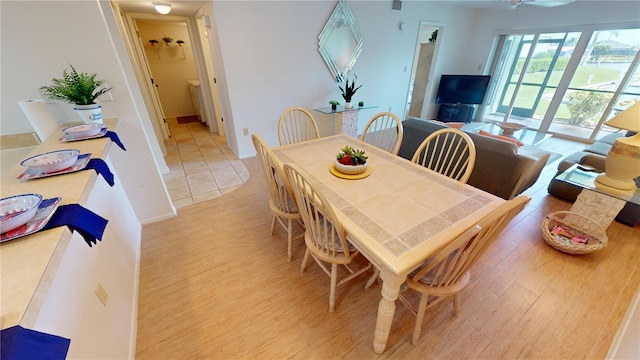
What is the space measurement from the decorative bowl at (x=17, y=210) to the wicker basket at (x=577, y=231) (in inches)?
122

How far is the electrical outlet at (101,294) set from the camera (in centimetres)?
113

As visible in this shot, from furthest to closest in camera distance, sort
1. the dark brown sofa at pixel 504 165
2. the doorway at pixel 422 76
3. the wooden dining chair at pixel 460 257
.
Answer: the doorway at pixel 422 76 < the dark brown sofa at pixel 504 165 < the wooden dining chair at pixel 460 257

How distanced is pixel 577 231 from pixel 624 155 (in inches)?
27.0

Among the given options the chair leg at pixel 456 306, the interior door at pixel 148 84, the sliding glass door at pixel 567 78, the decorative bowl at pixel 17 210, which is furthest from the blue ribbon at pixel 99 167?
the sliding glass door at pixel 567 78

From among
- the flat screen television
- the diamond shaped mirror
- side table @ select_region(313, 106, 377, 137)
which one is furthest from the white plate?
the flat screen television

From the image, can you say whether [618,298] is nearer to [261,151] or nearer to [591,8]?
[261,151]

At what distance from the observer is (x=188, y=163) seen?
3471 mm

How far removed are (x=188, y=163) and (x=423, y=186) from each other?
329cm

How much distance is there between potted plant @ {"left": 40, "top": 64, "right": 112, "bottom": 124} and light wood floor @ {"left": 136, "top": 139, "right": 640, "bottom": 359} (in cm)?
107

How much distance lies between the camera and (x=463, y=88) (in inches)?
207

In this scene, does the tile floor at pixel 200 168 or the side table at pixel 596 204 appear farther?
the tile floor at pixel 200 168

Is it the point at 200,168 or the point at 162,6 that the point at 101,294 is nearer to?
the point at 200,168

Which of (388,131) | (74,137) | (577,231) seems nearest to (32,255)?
(74,137)

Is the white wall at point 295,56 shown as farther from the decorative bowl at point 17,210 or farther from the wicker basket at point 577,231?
the wicker basket at point 577,231
